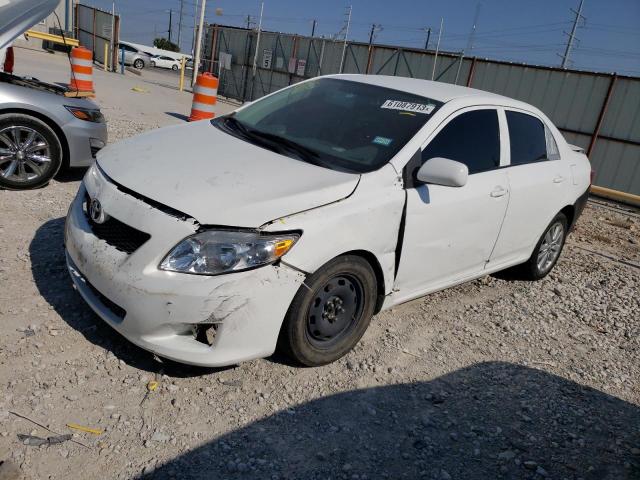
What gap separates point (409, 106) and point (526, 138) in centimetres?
140

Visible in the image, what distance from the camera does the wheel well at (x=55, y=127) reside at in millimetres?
5051

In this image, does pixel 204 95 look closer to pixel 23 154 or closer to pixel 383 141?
pixel 23 154

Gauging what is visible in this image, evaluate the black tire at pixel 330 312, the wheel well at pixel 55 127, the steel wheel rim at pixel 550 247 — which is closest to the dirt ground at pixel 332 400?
the black tire at pixel 330 312

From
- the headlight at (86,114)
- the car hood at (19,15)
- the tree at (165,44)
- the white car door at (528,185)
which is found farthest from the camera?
the tree at (165,44)

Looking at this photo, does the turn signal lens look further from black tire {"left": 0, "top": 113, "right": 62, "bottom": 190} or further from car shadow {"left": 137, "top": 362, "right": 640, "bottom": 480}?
black tire {"left": 0, "top": 113, "right": 62, "bottom": 190}

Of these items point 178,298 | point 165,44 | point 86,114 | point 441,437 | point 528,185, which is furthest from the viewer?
point 165,44

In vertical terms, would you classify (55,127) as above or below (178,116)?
above

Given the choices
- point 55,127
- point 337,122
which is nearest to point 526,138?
point 337,122

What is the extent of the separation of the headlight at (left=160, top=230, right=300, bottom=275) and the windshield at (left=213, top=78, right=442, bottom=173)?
0.87 metres

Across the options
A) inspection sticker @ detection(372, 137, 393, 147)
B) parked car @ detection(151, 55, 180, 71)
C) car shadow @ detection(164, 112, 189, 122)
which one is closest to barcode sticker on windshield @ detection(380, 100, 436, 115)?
inspection sticker @ detection(372, 137, 393, 147)

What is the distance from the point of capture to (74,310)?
3.41 metres

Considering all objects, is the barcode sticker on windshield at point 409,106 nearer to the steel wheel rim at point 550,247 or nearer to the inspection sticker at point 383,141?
the inspection sticker at point 383,141

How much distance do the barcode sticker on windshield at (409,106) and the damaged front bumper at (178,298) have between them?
164 cm

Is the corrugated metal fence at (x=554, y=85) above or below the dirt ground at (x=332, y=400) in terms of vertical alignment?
above
